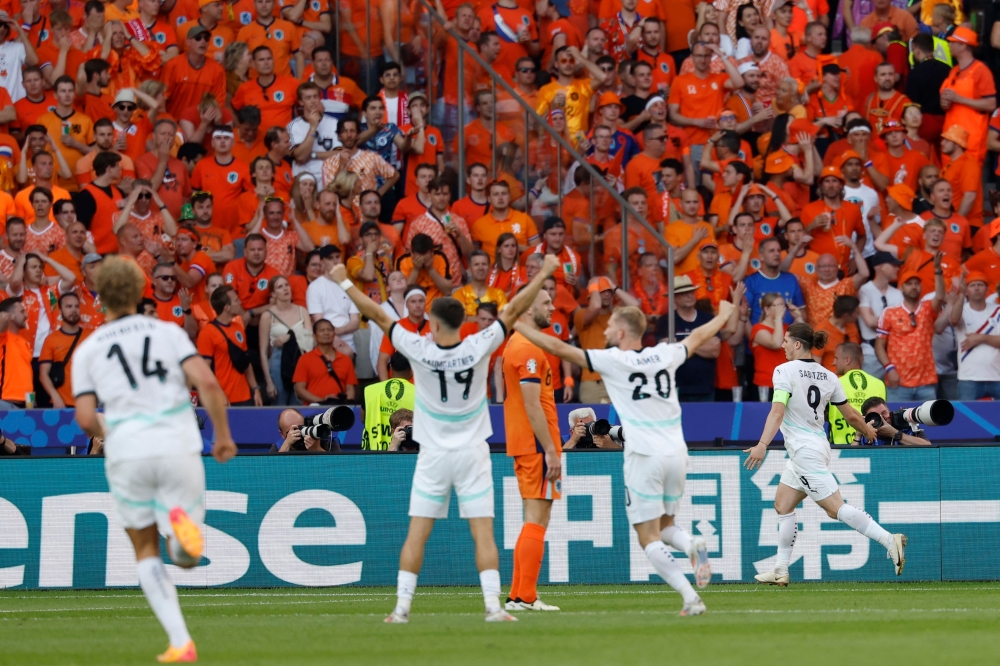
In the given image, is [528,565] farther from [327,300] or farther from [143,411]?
[327,300]

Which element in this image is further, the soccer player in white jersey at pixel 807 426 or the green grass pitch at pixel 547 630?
the soccer player in white jersey at pixel 807 426

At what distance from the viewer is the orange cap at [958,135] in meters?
19.6

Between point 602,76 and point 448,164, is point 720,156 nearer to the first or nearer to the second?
point 602,76

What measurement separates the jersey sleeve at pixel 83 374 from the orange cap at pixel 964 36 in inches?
596

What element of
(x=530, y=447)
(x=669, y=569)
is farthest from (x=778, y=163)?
(x=669, y=569)

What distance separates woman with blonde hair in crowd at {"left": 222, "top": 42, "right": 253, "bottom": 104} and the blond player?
9.68 m

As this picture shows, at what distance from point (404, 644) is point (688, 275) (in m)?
8.92

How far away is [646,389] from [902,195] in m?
10.2

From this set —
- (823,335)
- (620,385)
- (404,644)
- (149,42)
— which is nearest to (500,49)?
(149,42)

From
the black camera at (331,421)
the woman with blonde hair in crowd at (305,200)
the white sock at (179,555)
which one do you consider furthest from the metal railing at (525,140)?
the white sock at (179,555)

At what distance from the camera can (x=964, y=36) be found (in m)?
20.0

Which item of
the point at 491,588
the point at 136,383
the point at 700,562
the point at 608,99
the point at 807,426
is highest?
the point at 608,99

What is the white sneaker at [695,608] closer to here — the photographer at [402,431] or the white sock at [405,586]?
the white sock at [405,586]

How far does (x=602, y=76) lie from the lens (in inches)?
768
